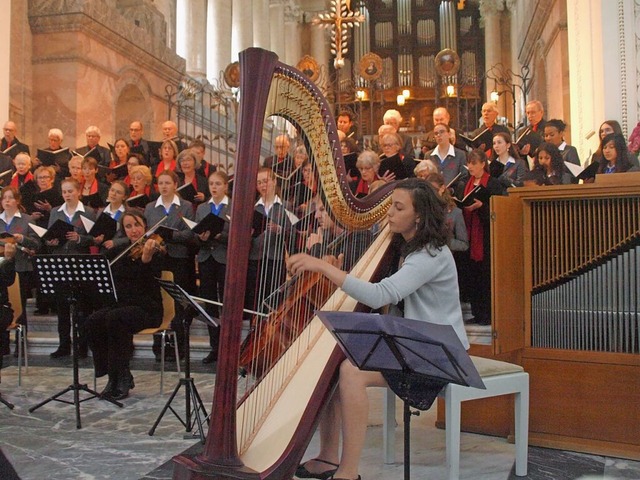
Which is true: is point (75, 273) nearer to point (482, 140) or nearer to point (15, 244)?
point (15, 244)

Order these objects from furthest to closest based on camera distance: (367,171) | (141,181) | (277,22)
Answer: (277,22) < (141,181) < (367,171)

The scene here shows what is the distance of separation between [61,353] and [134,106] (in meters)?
8.02

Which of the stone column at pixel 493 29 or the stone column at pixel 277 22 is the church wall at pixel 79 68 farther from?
the stone column at pixel 493 29

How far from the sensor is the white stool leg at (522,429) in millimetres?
3414

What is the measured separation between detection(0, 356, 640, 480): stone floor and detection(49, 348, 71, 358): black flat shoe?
138 cm

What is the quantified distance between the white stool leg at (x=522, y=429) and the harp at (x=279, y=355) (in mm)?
922

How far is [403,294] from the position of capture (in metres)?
2.98

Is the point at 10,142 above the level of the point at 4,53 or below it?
below

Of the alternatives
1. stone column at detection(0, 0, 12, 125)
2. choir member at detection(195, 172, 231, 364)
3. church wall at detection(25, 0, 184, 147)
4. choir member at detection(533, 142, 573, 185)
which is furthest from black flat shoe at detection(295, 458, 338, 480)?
church wall at detection(25, 0, 184, 147)

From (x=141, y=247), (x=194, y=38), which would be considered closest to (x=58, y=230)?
(x=141, y=247)

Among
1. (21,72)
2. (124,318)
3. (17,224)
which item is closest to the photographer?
(124,318)

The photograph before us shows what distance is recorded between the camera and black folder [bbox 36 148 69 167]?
29.1ft

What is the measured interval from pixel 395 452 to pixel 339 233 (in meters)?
1.24

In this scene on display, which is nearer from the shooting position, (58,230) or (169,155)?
(58,230)
